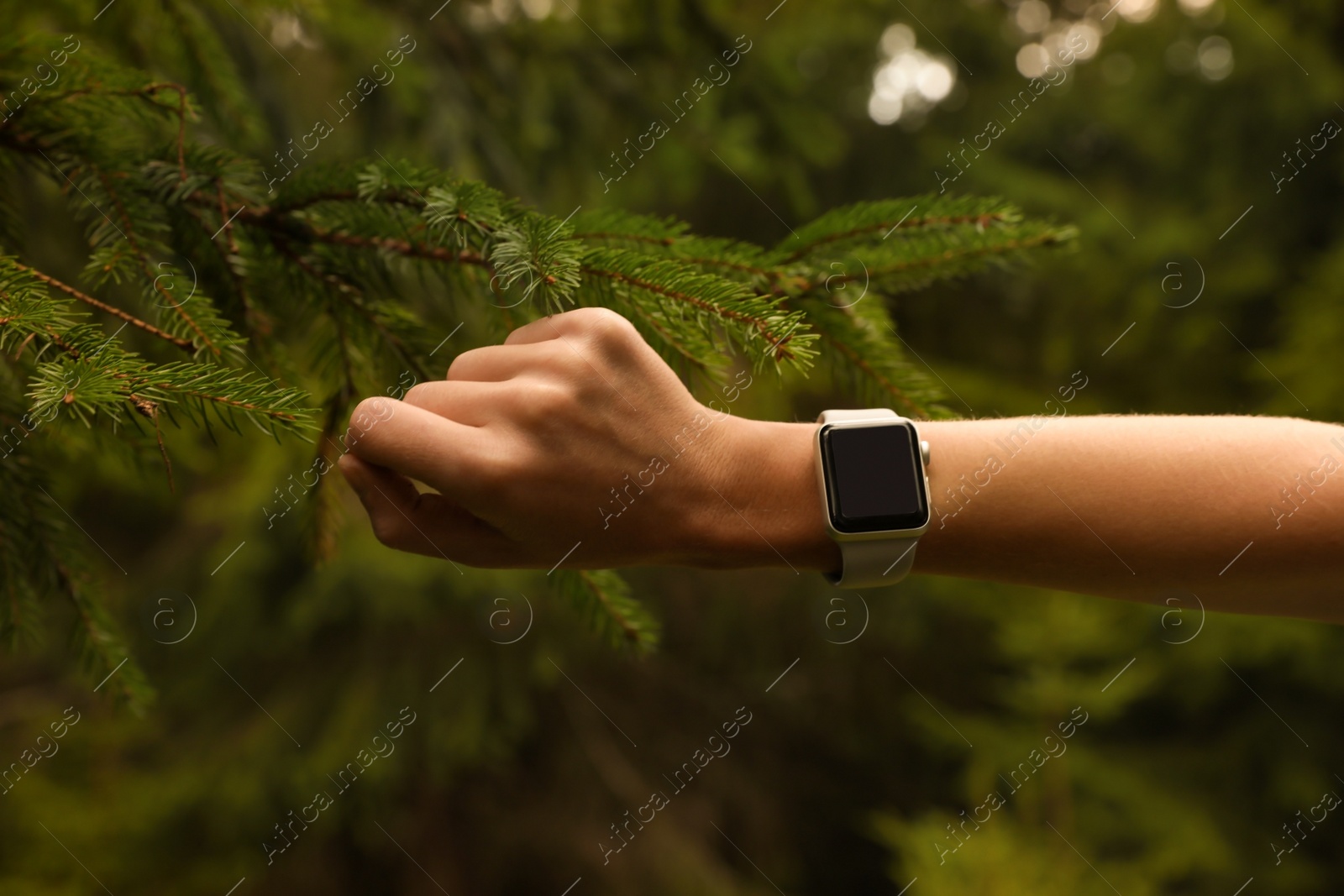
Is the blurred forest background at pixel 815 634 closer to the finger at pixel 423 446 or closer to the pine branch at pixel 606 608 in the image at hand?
the pine branch at pixel 606 608

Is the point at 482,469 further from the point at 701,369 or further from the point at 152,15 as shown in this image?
the point at 152,15

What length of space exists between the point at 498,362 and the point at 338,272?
0.30m

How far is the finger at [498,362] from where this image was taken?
0.65 meters

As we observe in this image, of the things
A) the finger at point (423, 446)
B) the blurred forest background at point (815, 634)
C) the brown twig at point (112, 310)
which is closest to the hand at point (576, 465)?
the finger at point (423, 446)

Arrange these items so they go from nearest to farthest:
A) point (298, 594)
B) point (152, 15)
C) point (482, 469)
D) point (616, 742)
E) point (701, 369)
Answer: point (482, 469) < point (701, 369) < point (152, 15) < point (298, 594) < point (616, 742)

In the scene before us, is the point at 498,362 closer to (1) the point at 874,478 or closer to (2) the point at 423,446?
(2) the point at 423,446

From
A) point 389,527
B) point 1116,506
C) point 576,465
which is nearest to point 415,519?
point 389,527

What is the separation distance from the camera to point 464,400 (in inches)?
25.1

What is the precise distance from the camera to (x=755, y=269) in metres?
0.82

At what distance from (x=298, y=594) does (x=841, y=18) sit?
11.0 feet

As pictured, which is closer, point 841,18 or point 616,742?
point 841,18

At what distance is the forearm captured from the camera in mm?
689

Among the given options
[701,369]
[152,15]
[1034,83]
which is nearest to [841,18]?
[1034,83]

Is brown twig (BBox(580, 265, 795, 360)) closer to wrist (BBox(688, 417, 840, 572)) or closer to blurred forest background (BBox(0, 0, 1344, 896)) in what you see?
wrist (BBox(688, 417, 840, 572))
